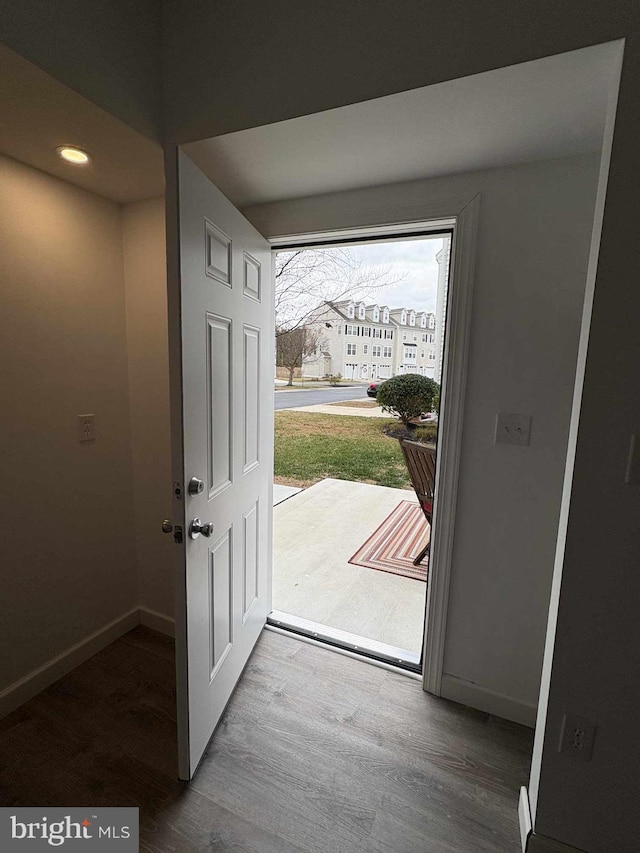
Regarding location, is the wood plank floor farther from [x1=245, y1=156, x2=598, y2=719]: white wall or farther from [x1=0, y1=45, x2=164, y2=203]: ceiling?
[x1=0, y1=45, x2=164, y2=203]: ceiling

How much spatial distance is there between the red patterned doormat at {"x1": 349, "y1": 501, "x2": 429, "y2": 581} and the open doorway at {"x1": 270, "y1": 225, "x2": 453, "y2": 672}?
18 mm

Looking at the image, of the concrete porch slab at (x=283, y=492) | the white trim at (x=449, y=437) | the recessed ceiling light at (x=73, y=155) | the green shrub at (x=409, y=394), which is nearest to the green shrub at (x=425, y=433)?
the green shrub at (x=409, y=394)

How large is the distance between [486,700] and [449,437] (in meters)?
1.12

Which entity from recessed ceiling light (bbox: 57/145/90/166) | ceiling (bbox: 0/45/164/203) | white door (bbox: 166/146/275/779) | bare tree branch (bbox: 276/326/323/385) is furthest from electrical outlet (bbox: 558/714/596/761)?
bare tree branch (bbox: 276/326/323/385)

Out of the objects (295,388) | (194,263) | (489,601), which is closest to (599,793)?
(489,601)

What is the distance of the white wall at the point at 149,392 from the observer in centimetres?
183

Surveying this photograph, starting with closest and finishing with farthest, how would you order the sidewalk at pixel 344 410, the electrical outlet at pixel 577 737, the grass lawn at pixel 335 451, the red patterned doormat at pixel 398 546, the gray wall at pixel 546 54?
1. the gray wall at pixel 546 54
2. the electrical outlet at pixel 577 737
3. the red patterned doormat at pixel 398 546
4. the grass lawn at pixel 335 451
5. the sidewalk at pixel 344 410

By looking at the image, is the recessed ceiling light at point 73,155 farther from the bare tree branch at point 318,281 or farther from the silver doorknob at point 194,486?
the bare tree branch at point 318,281

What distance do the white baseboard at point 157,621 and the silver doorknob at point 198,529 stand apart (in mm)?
1073

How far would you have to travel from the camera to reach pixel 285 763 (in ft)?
4.62

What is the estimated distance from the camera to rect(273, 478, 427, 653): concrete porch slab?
225 centimetres

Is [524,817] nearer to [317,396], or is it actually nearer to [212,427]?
[212,427]

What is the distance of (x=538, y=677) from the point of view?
5.21 feet

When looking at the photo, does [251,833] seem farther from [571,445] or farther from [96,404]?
[96,404]
